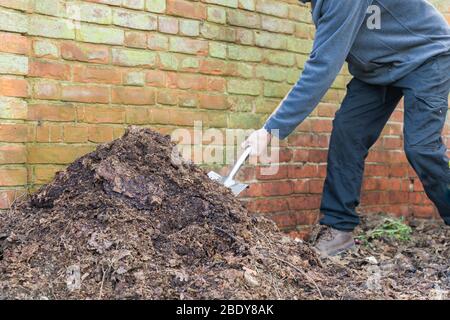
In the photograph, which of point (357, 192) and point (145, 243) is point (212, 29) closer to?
point (357, 192)

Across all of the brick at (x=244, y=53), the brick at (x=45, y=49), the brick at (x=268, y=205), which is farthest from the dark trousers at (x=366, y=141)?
the brick at (x=45, y=49)

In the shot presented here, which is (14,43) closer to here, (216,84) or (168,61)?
(168,61)

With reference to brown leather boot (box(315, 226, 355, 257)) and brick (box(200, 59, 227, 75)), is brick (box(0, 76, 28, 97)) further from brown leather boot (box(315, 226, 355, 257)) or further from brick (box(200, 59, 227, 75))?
brown leather boot (box(315, 226, 355, 257))

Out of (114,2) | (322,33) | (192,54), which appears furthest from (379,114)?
(114,2)

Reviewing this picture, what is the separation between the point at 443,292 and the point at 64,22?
2.13 metres

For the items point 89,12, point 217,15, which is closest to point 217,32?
point 217,15

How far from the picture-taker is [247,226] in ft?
9.78

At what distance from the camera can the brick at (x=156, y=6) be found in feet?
11.8

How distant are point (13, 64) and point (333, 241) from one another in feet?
6.45

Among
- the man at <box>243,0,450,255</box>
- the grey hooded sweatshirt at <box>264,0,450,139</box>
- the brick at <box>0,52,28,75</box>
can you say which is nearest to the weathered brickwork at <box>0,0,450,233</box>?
the brick at <box>0,52,28,75</box>

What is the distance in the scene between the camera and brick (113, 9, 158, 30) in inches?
137

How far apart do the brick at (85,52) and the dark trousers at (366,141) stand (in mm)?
1371

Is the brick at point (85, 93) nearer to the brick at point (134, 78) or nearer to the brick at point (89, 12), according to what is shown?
the brick at point (134, 78)

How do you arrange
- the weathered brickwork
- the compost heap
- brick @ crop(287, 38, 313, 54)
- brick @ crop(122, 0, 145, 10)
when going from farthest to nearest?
1. brick @ crop(287, 38, 313, 54)
2. brick @ crop(122, 0, 145, 10)
3. the weathered brickwork
4. the compost heap
